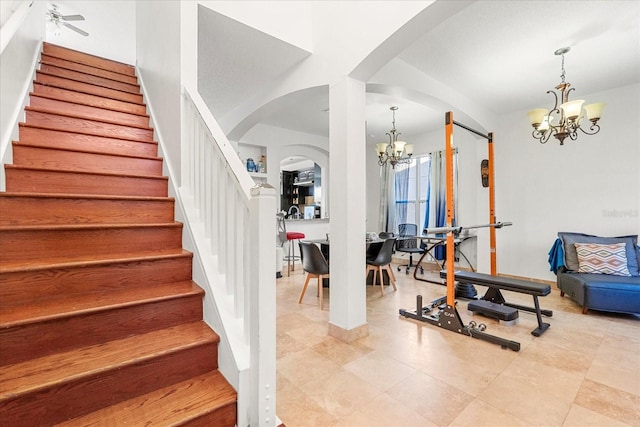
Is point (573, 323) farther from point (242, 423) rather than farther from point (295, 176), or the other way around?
point (295, 176)

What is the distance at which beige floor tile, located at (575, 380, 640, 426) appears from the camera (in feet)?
5.53

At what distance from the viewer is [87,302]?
4.89ft

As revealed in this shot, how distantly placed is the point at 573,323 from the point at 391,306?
1855 millimetres

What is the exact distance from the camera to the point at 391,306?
365 centimetres

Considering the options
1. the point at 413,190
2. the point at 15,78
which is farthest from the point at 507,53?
the point at 15,78

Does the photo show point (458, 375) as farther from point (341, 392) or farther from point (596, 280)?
point (596, 280)

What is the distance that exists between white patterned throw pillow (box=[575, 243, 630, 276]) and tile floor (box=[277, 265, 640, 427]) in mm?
590

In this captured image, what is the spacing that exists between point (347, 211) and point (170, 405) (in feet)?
6.01

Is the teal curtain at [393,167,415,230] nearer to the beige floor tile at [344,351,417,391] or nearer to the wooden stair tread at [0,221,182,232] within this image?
the beige floor tile at [344,351,417,391]

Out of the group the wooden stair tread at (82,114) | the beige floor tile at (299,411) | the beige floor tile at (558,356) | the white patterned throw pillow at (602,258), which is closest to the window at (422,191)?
the white patterned throw pillow at (602,258)

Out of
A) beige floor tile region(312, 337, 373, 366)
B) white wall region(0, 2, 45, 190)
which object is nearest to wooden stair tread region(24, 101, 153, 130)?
white wall region(0, 2, 45, 190)

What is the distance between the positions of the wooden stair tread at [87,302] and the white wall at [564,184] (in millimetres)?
5169

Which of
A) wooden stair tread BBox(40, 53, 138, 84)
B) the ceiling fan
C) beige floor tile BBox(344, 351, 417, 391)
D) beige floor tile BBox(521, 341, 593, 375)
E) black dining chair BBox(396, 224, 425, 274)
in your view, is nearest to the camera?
beige floor tile BBox(344, 351, 417, 391)

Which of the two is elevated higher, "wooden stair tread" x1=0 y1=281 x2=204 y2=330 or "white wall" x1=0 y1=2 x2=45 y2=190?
"white wall" x1=0 y1=2 x2=45 y2=190
